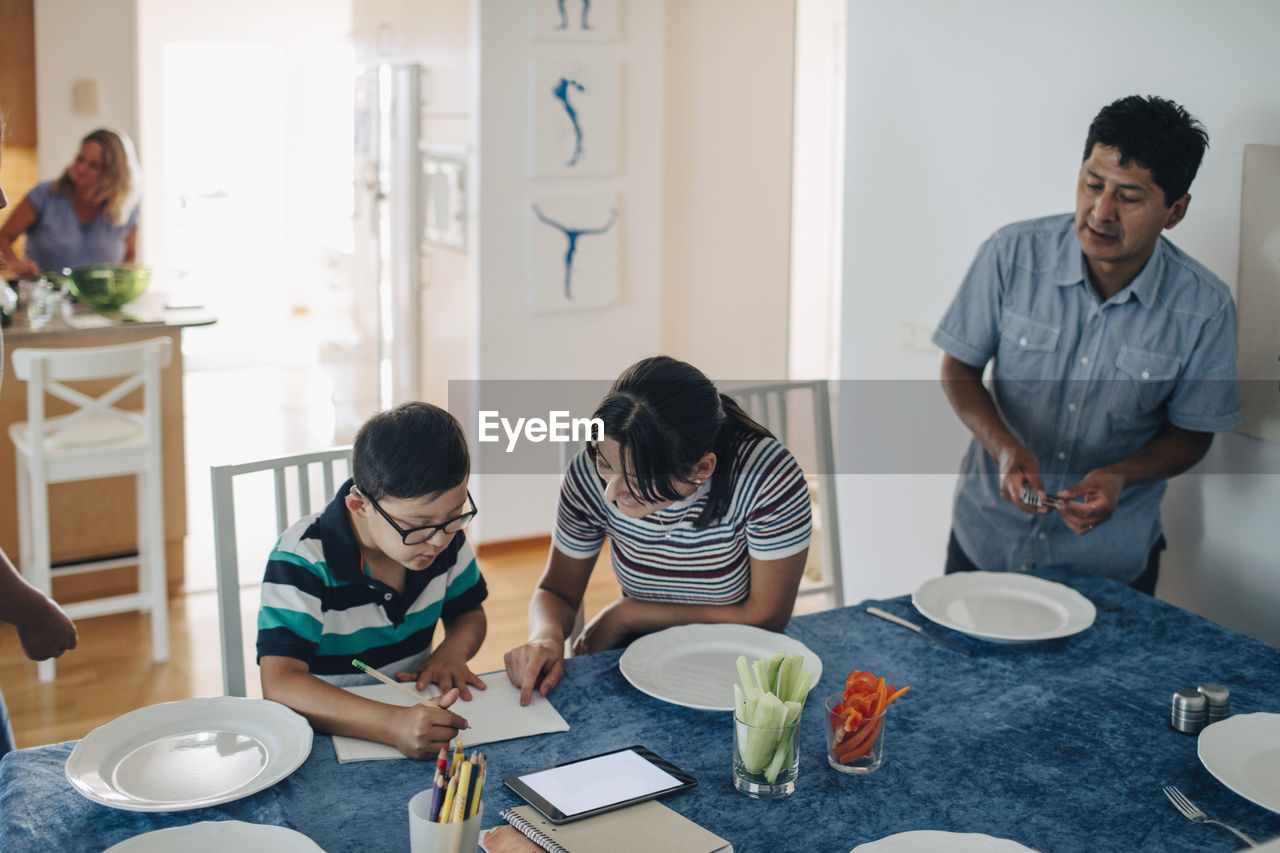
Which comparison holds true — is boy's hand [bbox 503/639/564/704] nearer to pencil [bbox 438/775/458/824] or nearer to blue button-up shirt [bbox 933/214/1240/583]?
pencil [bbox 438/775/458/824]

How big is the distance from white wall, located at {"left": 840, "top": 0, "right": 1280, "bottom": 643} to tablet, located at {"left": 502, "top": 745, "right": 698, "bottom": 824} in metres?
1.47

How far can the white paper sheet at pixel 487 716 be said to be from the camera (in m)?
1.41

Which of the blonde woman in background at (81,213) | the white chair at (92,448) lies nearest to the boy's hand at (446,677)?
the white chair at (92,448)

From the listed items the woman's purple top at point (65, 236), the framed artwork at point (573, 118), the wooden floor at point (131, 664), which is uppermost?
the framed artwork at point (573, 118)

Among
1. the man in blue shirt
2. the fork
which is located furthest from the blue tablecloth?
the man in blue shirt

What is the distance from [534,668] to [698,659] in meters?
0.25

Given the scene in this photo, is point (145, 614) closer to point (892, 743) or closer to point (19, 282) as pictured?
point (19, 282)

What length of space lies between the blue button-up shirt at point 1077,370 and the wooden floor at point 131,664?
136cm

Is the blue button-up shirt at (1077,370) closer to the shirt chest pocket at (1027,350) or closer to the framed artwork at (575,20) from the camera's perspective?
the shirt chest pocket at (1027,350)

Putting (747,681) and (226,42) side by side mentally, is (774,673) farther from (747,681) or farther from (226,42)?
(226,42)

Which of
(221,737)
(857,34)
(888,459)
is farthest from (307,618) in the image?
(857,34)

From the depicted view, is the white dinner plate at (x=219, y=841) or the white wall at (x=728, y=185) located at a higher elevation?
the white wall at (x=728, y=185)

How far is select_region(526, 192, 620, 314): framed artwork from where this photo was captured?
4.01 meters

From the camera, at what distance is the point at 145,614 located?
11.8 ft
